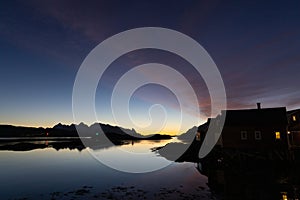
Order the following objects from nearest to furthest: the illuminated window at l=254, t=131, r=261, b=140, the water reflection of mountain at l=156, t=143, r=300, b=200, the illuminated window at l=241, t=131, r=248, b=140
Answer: the water reflection of mountain at l=156, t=143, r=300, b=200 < the illuminated window at l=254, t=131, r=261, b=140 < the illuminated window at l=241, t=131, r=248, b=140

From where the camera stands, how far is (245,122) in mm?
37188

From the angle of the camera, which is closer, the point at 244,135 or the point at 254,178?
the point at 254,178

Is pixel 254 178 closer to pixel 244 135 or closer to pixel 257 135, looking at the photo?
pixel 257 135

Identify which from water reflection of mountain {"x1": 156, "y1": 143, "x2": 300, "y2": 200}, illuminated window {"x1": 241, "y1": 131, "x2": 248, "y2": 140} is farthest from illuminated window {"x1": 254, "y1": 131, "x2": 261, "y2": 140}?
water reflection of mountain {"x1": 156, "y1": 143, "x2": 300, "y2": 200}

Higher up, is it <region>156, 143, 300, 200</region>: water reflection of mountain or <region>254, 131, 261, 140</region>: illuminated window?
<region>254, 131, 261, 140</region>: illuminated window

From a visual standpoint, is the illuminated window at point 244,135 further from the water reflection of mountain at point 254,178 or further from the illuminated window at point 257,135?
the water reflection of mountain at point 254,178

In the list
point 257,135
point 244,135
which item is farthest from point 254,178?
point 244,135

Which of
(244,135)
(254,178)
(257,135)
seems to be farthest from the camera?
(244,135)

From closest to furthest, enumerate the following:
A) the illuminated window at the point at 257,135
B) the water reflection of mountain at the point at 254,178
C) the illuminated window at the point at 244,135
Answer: the water reflection of mountain at the point at 254,178, the illuminated window at the point at 257,135, the illuminated window at the point at 244,135

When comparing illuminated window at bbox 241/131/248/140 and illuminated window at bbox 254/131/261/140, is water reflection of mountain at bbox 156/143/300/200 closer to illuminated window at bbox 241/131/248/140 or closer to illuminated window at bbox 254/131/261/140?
illuminated window at bbox 254/131/261/140

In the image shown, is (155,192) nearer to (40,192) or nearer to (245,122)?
(40,192)

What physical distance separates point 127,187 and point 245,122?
25514mm

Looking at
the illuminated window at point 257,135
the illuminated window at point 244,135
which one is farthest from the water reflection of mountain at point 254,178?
the illuminated window at point 244,135

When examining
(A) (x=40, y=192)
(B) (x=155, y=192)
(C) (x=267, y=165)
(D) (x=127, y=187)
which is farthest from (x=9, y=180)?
(C) (x=267, y=165)
